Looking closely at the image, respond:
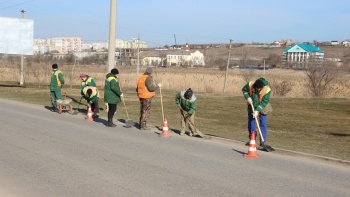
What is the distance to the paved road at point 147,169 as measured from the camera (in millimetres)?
6941

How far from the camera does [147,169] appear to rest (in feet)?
27.3

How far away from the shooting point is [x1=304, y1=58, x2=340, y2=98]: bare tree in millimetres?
36656

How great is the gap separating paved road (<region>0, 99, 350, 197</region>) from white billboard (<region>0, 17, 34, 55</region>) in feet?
83.9

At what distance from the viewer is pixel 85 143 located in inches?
440

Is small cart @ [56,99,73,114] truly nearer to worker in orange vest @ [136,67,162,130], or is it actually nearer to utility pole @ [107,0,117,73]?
utility pole @ [107,0,117,73]

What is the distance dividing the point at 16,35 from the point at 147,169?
31437mm

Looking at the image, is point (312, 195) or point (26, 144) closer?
point (312, 195)

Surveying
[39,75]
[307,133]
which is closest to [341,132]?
[307,133]

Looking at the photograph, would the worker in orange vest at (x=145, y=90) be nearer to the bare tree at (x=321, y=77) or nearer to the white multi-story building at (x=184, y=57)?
the bare tree at (x=321, y=77)

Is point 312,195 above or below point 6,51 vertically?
below

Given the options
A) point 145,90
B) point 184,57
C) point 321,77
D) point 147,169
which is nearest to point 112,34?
point 145,90

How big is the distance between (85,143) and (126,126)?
12.8 feet

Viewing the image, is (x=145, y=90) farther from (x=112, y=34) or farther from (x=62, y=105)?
(x=112, y=34)

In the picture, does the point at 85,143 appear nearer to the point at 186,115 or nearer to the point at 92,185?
the point at 186,115
